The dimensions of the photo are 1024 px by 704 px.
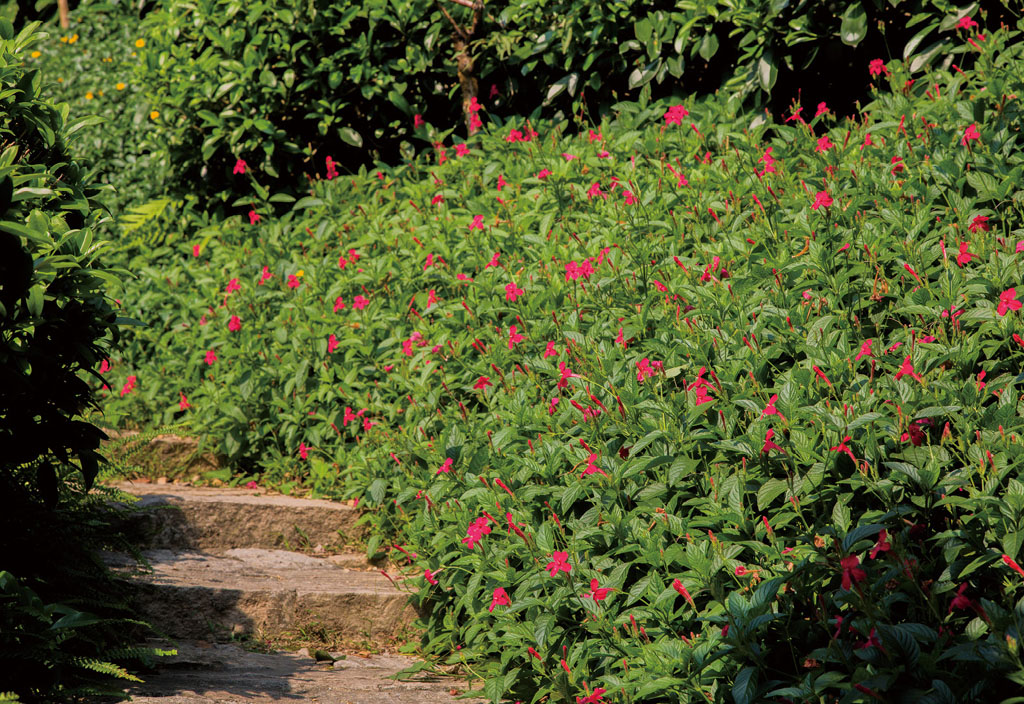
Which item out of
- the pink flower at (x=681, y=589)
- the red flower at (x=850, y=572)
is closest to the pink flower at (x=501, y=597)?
the pink flower at (x=681, y=589)

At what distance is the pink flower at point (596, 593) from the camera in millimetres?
2650

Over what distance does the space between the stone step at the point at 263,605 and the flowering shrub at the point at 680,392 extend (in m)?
0.21

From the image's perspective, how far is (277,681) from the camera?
3.09 m

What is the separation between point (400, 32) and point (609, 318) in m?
3.64

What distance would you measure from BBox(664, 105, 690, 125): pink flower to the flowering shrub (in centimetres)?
3

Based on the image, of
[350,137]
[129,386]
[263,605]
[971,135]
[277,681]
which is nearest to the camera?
[277,681]

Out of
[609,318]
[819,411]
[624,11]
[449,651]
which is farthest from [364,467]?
[624,11]

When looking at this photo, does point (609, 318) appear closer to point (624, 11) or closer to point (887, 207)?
point (887, 207)

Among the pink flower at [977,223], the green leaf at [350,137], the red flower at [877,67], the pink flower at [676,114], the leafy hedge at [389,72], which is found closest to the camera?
the pink flower at [977,223]

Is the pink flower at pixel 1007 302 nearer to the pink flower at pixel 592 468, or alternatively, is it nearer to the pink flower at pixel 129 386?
the pink flower at pixel 592 468

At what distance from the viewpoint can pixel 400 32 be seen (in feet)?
21.2

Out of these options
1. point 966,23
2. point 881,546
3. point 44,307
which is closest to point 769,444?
point 881,546

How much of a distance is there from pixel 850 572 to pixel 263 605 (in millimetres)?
2414

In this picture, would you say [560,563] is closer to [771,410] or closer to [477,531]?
[477,531]
